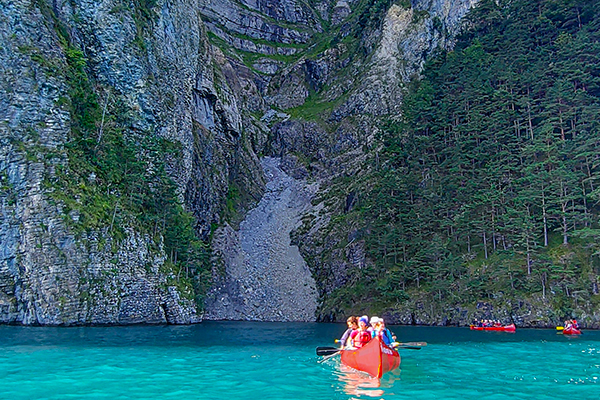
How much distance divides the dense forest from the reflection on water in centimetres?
3778

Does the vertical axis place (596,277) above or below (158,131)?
below

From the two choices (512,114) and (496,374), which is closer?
(496,374)

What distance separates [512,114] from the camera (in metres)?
65.6

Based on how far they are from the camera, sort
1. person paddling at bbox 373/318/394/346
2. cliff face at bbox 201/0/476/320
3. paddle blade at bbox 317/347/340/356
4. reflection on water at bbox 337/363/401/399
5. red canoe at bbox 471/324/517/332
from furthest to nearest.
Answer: cliff face at bbox 201/0/476/320 < red canoe at bbox 471/324/517/332 < paddle blade at bbox 317/347/340/356 < person paddling at bbox 373/318/394/346 < reflection on water at bbox 337/363/401/399

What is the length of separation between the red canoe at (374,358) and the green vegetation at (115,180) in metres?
32.8

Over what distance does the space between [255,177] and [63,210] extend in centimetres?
6835

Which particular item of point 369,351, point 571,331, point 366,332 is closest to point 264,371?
point 366,332

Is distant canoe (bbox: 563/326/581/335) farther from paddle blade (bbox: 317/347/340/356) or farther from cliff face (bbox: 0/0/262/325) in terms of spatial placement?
cliff face (bbox: 0/0/262/325)

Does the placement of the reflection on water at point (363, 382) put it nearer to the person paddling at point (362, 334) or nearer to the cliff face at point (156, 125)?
the person paddling at point (362, 334)

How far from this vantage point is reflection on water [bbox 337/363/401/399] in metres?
15.4

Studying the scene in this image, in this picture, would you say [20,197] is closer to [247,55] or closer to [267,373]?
[267,373]

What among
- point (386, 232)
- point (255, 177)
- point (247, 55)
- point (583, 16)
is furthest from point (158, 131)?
point (247, 55)

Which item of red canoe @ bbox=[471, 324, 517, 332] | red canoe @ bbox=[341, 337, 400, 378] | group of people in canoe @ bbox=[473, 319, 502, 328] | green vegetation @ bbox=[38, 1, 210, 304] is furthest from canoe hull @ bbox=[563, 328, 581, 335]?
green vegetation @ bbox=[38, 1, 210, 304]

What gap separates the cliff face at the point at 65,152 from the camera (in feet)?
133
